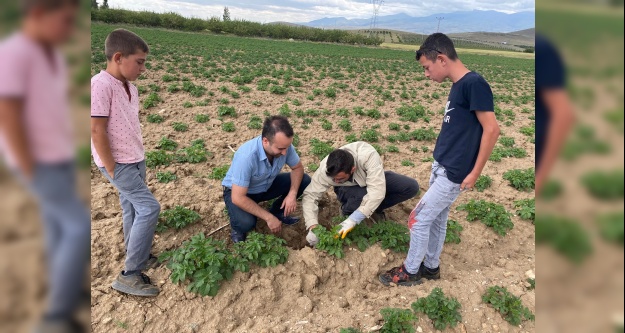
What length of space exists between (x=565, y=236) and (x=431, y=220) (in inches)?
136

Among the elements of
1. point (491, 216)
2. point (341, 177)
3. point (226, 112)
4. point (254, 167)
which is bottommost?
point (491, 216)

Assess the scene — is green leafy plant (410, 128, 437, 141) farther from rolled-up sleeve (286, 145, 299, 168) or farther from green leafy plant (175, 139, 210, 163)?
rolled-up sleeve (286, 145, 299, 168)

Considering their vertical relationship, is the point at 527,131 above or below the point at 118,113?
below

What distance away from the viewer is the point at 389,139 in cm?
953

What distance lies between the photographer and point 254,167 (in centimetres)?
485

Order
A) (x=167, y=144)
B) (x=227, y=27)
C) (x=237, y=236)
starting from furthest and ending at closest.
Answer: (x=227, y=27) < (x=167, y=144) < (x=237, y=236)

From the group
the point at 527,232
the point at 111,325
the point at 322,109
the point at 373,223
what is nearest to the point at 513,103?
the point at 322,109

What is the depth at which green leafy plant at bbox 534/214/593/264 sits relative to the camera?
576mm

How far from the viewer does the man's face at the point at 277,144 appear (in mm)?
4469

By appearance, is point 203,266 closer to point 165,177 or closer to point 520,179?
point 165,177

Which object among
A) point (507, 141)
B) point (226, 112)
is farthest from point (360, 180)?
point (507, 141)

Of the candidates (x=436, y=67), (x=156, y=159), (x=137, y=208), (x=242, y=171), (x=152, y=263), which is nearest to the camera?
(x=436, y=67)

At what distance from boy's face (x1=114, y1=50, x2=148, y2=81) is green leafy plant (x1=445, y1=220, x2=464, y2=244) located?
427 cm

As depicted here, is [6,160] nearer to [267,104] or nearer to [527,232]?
[527,232]
